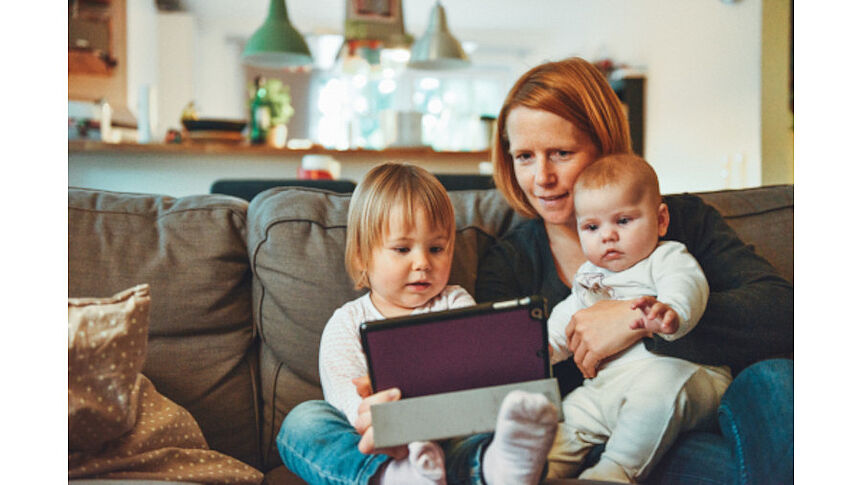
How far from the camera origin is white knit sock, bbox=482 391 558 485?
74 cm

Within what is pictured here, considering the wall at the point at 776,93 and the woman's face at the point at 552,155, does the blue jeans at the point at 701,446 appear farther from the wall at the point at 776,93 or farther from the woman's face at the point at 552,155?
the wall at the point at 776,93

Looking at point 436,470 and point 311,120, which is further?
point 311,120

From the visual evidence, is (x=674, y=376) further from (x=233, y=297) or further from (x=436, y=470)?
(x=233, y=297)

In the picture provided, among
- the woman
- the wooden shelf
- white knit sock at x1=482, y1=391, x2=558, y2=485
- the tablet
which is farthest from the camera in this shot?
the wooden shelf

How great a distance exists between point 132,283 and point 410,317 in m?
0.71

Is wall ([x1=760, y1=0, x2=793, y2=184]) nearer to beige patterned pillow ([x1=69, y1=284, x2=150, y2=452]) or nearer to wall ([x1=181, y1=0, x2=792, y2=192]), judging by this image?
wall ([x1=181, y1=0, x2=792, y2=192])

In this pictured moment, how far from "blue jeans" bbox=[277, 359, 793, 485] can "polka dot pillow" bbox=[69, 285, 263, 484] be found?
0.53 feet

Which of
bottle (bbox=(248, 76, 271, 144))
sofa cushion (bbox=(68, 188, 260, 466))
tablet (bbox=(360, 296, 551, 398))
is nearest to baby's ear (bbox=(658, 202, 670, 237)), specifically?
tablet (bbox=(360, 296, 551, 398))

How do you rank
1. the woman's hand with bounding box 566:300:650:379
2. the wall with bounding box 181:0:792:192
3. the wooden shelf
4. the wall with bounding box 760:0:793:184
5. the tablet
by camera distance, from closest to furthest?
the tablet
the woman's hand with bounding box 566:300:650:379
the wooden shelf
the wall with bounding box 760:0:793:184
the wall with bounding box 181:0:792:192

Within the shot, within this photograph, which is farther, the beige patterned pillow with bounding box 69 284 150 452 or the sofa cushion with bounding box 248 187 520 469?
the sofa cushion with bounding box 248 187 520 469

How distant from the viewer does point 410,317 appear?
0.84 m

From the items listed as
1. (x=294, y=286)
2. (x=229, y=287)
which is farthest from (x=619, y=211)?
(x=229, y=287)

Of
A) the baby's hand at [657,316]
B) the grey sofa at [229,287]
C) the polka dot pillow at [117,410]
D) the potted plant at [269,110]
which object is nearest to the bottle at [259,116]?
the potted plant at [269,110]
